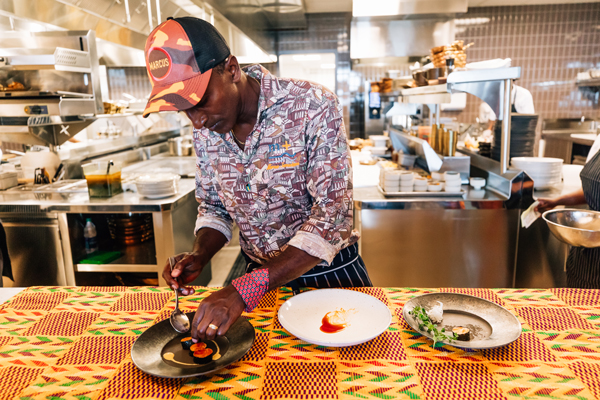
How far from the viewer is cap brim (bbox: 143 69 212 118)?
3.77 feet

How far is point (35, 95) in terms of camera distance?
2809mm

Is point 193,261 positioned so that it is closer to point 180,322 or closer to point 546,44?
point 180,322

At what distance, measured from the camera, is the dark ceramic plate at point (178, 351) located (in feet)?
3.23

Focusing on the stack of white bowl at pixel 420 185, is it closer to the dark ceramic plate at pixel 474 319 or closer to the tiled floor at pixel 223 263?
the dark ceramic plate at pixel 474 319

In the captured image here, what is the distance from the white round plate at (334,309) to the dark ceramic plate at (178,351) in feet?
0.42

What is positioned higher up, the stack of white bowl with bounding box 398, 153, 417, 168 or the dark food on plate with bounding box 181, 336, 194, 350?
the stack of white bowl with bounding box 398, 153, 417, 168

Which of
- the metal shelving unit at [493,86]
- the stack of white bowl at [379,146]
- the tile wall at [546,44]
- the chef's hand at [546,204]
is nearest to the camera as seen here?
the chef's hand at [546,204]

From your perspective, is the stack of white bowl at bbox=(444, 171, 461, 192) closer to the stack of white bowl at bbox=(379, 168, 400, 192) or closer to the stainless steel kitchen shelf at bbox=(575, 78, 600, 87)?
the stack of white bowl at bbox=(379, 168, 400, 192)

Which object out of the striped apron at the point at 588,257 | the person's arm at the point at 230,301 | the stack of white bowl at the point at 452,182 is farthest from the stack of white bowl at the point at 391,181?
the person's arm at the point at 230,301

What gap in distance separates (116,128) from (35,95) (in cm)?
183

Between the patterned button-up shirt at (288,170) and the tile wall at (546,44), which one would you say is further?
the tile wall at (546,44)

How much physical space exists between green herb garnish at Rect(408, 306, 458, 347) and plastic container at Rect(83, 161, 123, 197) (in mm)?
2402

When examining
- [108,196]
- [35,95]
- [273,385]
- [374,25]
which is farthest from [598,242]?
[374,25]

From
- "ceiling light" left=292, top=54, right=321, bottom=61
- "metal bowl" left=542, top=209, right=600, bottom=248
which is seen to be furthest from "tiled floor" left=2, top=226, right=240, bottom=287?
"ceiling light" left=292, top=54, right=321, bottom=61
